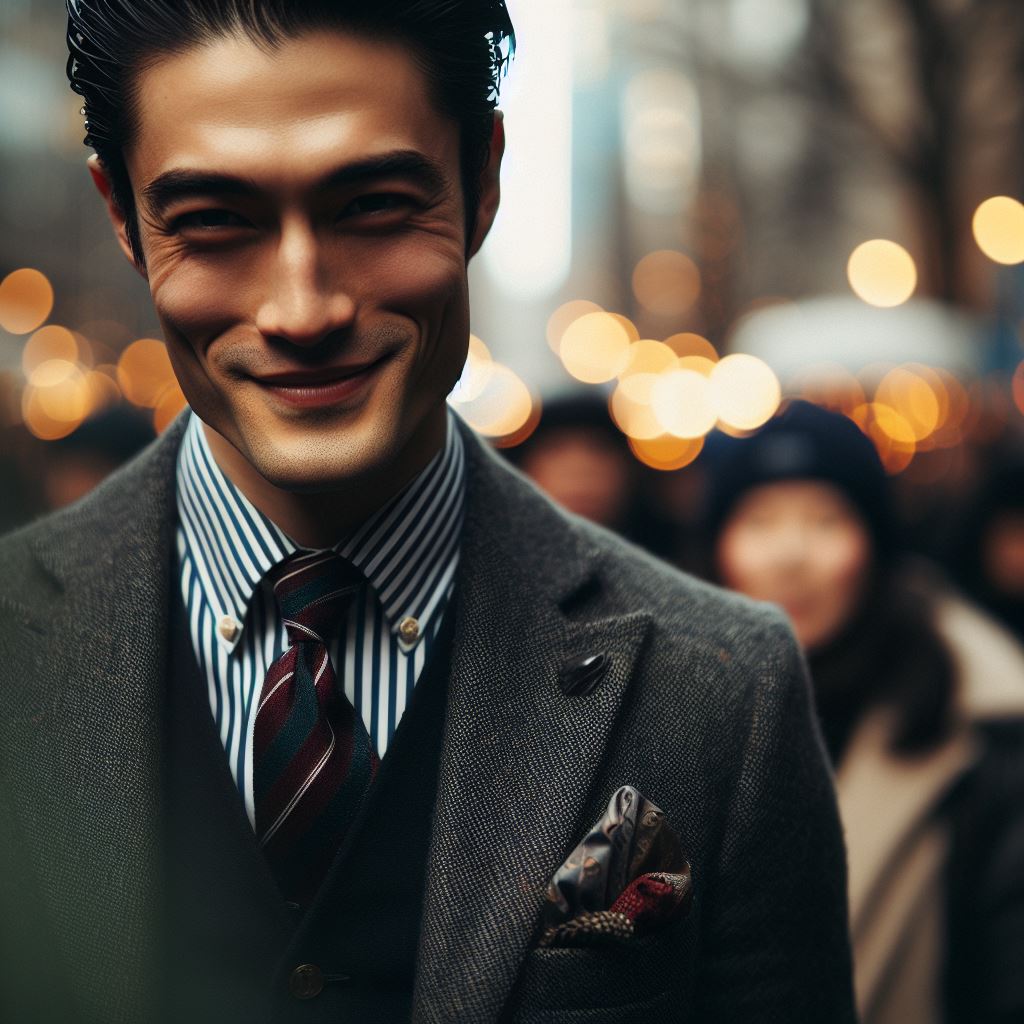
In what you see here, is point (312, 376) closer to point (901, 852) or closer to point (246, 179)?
point (246, 179)

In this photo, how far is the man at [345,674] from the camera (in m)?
1.98

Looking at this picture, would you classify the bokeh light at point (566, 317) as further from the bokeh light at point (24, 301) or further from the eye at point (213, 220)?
the eye at point (213, 220)

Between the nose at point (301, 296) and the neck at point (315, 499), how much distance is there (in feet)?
1.05

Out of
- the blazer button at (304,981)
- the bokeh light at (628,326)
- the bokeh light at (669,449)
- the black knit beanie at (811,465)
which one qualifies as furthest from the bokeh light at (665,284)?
the blazer button at (304,981)

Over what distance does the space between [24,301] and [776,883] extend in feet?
132

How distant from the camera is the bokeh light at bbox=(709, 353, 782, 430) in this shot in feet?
65.2

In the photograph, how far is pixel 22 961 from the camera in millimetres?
1954

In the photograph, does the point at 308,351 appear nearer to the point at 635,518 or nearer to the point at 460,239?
the point at 460,239

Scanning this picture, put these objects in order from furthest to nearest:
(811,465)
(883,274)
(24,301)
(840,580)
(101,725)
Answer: (24,301) < (883,274) < (811,465) < (840,580) < (101,725)

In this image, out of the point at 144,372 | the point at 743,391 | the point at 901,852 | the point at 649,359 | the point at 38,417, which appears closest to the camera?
the point at 901,852

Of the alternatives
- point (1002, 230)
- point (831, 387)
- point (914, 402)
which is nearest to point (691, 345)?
point (914, 402)

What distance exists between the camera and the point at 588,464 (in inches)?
251

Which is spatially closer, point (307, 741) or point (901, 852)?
point (307, 741)

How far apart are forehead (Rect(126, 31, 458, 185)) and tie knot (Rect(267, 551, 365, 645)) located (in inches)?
26.7
